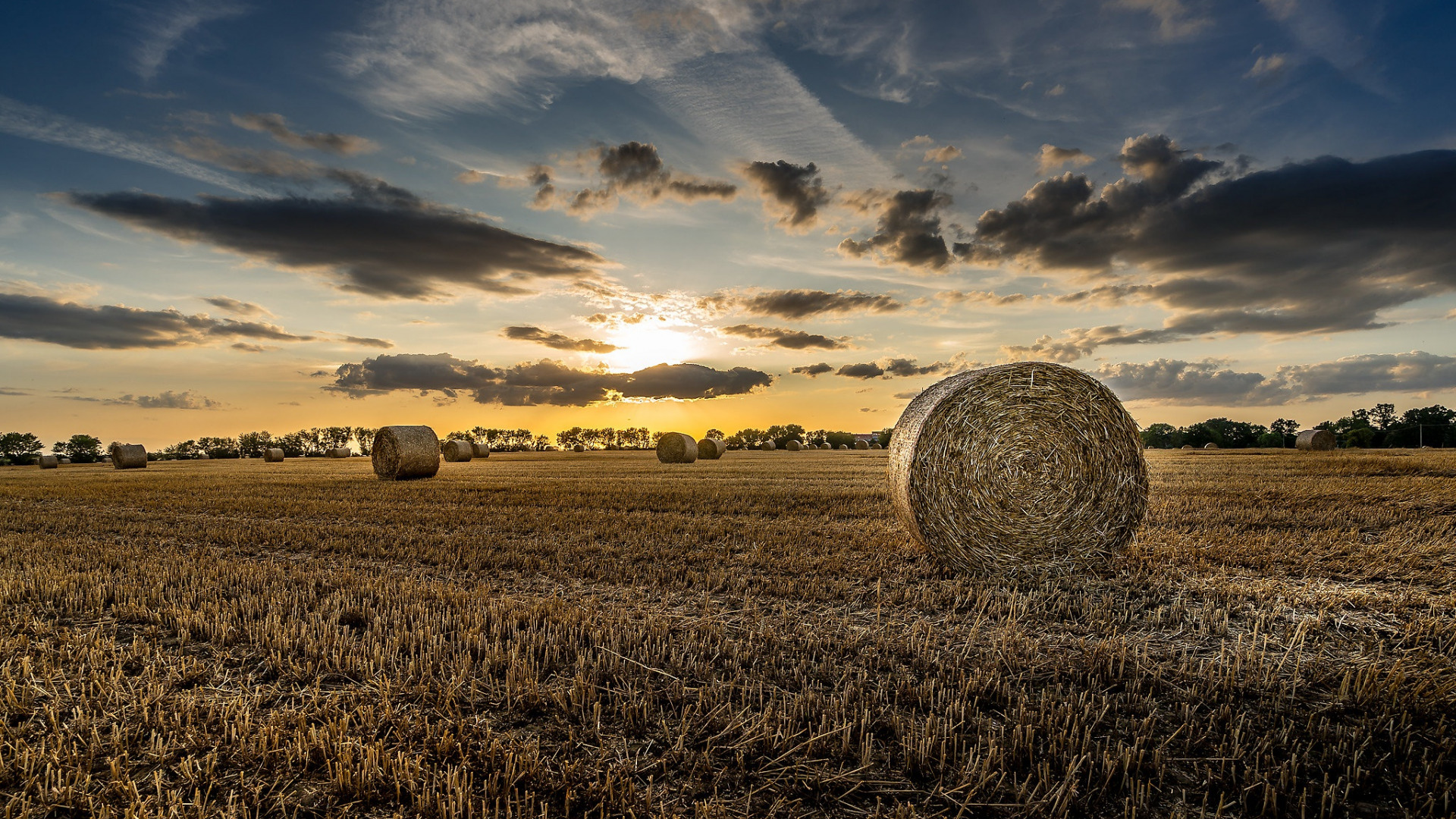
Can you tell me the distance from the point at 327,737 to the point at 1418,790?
474cm

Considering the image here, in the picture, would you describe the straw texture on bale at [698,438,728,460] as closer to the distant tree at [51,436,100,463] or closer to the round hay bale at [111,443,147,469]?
the round hay bale at [111,443,147,469]

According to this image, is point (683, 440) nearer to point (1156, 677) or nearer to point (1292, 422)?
point (1156, 677)

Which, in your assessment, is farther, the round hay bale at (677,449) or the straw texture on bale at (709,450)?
the straw texture on bale at (709,450)

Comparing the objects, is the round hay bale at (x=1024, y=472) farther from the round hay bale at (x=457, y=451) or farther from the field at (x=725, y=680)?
the round hay bale at (x=457, y=451)

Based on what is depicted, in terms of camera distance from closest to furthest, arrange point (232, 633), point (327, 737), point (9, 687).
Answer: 1. point (327, 737)
2. point (9, 687)
3. point (232, 633)

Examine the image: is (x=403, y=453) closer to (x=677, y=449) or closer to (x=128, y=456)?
(x=677, y=449)

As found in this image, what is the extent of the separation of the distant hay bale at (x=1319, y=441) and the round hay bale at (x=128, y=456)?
61.8 m

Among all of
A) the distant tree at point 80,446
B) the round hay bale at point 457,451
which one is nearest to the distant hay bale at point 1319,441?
the round hay bale at point 457,451

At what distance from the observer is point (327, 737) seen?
10.4 ft

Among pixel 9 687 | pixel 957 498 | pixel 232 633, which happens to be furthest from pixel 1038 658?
pixel 9 687

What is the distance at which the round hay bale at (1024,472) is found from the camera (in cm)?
762

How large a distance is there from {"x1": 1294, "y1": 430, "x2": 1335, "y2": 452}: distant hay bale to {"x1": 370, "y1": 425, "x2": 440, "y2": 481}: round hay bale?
41524 millimetres

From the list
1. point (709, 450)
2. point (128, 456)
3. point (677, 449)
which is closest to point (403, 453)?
point (677, 449)

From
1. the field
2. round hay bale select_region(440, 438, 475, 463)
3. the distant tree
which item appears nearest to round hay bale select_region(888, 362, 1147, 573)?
the field
